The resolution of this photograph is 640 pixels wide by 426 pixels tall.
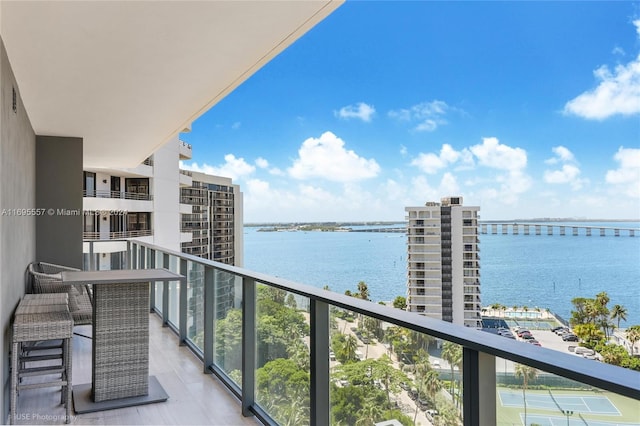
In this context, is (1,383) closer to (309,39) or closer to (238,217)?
(238,217)

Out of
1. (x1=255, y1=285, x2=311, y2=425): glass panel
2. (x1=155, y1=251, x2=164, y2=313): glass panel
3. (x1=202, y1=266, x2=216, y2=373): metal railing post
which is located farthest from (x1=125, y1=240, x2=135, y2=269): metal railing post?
(x1=255, y1=285, x2=311, y2=425): glass panel

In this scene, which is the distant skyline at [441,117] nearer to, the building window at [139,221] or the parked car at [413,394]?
the building window at [139,221]

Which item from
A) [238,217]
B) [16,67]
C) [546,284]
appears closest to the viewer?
[16,67]

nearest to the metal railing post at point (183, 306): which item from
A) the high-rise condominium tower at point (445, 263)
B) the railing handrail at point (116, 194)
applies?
the railing handrail at point (116, 194)

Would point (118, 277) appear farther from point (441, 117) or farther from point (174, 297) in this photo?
point (441, 117)

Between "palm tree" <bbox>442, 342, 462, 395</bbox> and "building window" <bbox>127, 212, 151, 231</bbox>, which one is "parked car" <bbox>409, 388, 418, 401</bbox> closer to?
"palm tree" <bbox>442, 342, 462, 395</bbox>

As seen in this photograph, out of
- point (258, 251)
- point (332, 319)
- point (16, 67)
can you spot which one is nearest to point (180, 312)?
point (16, 67)

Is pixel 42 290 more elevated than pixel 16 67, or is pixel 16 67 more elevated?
pixel 16 67
